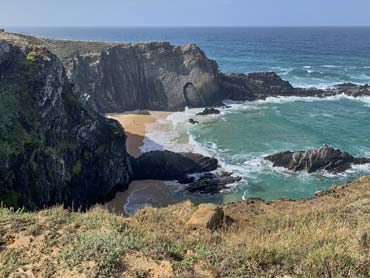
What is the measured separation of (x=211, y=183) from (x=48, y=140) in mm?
14539

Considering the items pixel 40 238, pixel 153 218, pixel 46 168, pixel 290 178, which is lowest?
pixel 290 178

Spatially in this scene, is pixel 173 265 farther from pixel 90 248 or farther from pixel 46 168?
pixel 46 168

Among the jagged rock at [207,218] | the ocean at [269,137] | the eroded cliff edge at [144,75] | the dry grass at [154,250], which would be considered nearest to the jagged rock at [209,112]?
the ocean at [269,137]

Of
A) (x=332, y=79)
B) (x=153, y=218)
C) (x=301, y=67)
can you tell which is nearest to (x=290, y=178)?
(x=153, y=218)

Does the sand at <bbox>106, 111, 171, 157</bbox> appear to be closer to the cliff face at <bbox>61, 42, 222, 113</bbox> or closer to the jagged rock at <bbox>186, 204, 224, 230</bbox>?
the cliff face at <bbox>61, 42, 222, 113</bbox>

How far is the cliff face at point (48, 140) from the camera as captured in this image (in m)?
25.7

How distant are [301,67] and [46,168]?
8909cm

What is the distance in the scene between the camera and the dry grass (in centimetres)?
786

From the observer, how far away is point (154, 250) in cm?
885

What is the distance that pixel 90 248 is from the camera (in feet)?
28.9

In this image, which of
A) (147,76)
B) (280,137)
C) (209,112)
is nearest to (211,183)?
(280,137)

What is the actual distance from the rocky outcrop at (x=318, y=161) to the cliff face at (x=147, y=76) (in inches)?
1096

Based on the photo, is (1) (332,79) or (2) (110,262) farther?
(1) (332,79)

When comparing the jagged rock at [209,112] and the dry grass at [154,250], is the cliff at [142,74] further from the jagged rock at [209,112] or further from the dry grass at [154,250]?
the dry grass at [154,250]
